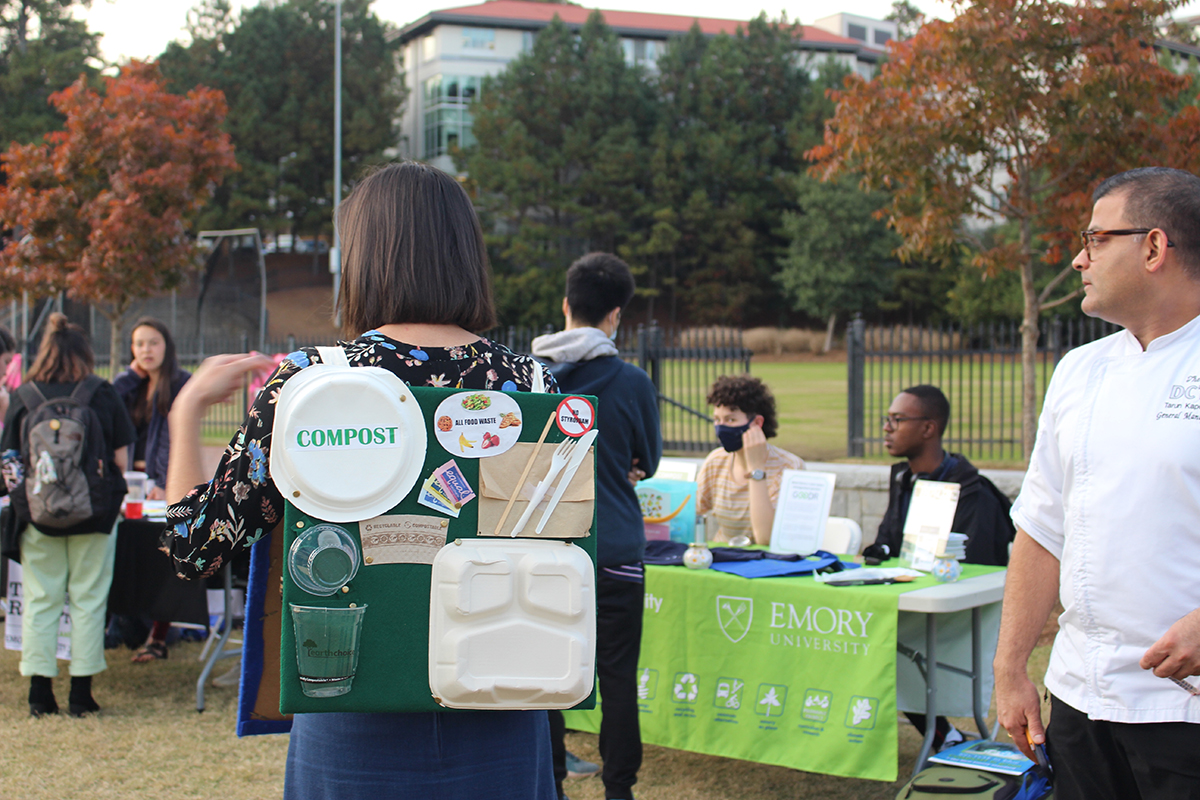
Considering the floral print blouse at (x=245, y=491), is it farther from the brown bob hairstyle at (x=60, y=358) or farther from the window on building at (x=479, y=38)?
the window on building at (x=479, y=38)

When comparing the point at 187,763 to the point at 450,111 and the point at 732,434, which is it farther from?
the point at 450,111

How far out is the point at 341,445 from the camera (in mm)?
1366

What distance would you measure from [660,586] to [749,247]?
39032mm

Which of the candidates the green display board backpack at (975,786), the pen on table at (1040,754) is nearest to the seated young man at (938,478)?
the green display board backpack at (975,786)

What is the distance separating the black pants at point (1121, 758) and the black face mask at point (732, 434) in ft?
8.80

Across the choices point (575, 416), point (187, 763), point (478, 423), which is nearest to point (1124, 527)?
point (575, 416)

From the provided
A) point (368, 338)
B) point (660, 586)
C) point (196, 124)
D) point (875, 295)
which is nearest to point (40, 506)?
point (660, 586)

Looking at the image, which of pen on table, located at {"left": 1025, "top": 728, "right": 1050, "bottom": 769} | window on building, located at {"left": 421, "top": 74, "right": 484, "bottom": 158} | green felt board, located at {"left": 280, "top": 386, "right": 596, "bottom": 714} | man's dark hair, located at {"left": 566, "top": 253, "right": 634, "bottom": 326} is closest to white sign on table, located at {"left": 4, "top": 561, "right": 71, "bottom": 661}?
man's dark hair, located at {"left": 566, "top": 253, "right": 634, "bottom": 326}

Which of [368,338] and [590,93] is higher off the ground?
[590,93]

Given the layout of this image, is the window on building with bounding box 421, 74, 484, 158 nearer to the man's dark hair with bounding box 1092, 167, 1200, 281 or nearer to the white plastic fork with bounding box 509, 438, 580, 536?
the man's dark hair with bounding box 1092, 167, 1200, 281

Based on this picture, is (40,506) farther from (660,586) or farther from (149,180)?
(149,180)

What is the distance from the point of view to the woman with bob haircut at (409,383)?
4.72 feet

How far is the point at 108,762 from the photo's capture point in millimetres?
4039

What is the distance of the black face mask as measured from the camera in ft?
15.2
